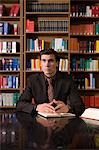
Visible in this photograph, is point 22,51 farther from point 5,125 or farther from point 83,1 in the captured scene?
point 5,125

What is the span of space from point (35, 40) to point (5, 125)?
11.5ft

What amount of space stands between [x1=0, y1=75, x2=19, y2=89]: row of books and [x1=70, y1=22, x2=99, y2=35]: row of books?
131 cm

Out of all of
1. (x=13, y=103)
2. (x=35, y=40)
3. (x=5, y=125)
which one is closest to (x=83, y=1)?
(x=35, y=40)

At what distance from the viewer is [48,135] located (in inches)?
55.9

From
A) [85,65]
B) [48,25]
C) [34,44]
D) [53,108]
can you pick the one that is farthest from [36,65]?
[53,108]

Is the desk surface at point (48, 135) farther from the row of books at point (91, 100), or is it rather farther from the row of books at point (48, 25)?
the row of books at point (48, 25)

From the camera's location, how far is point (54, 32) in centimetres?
512

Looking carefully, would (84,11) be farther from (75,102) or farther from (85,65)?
(75,102)

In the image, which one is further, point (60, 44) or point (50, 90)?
point (60, 44)

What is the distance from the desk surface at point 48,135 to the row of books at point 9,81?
328 centimetres

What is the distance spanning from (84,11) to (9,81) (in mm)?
1824

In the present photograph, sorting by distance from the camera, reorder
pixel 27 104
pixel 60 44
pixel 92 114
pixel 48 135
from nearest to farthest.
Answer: pixel 48 135, pixel 92 114, pixel 27 104, pixel 60 44

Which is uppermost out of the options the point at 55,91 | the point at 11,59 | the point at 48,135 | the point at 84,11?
the point at 84,11

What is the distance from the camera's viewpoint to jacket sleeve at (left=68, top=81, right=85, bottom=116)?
95.7 inches
